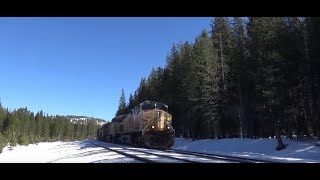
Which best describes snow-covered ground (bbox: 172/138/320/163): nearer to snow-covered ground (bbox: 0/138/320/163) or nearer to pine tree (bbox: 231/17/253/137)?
snow-covered ground (bbox: 0/138/320/163)

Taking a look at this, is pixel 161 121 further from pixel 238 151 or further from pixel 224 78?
pixel 224 78

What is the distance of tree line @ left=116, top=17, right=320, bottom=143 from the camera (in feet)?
114

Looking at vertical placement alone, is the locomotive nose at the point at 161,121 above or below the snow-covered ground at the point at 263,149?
above

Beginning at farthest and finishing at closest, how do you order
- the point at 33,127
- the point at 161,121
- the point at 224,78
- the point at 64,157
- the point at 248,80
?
the point at 33,127, the point at 224,78, the point at 248,80, the point at 161,121, the point at 64,157

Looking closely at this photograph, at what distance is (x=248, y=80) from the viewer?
4916 cm

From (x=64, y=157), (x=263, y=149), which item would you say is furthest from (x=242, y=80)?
(x=64, y=157)

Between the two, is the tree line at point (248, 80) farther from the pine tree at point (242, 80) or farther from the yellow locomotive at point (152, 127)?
the yellow locomotive at point (152, 127)

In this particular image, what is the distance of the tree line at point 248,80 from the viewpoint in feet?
114

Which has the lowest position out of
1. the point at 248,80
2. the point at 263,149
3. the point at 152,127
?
the point at 263,149

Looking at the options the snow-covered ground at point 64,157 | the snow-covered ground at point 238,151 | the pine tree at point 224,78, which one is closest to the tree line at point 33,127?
the pine tree at point 224,78

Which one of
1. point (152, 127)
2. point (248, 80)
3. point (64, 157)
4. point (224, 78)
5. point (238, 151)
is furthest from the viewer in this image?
point (224, 78)

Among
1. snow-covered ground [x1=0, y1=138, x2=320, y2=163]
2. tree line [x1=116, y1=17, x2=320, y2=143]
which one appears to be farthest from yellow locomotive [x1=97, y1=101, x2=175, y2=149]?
tree line [x1=116, y1=17, x2=320, y2=143]
